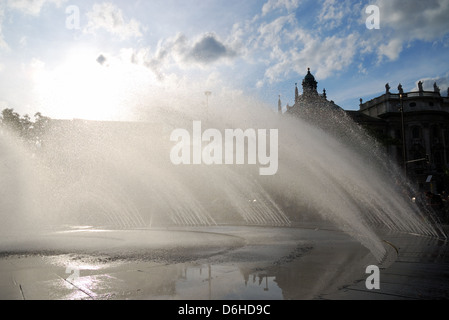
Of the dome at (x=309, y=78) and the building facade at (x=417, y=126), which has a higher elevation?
the dome at (x=309, y=78)

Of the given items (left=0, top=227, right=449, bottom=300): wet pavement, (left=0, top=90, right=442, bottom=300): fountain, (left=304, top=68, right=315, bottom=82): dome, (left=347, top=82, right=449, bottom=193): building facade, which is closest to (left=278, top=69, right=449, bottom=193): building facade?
(left=347, top=82, right=449, bottom=193): building facade

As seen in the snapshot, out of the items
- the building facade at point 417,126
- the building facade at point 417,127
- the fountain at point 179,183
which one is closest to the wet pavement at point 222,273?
the fountain at point 179,183

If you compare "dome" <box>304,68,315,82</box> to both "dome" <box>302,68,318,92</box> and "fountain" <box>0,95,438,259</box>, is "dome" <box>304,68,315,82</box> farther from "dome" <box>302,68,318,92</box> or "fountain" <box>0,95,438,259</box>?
"fountain" <box>0,95,438,259</box>

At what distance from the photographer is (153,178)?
34.2 meters

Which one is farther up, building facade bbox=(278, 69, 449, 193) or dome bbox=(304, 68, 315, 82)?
dome bbox=(304, 68, 315, 82)

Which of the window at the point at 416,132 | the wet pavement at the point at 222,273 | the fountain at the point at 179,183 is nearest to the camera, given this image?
the wet pavement at the point at 222,273

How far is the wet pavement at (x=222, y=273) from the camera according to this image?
15.8 feet

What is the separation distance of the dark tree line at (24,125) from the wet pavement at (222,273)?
36.4 m

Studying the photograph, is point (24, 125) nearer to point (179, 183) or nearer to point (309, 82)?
point (179, 183)

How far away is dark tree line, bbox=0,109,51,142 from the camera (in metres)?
41.3

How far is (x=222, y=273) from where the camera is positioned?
623 centimetres

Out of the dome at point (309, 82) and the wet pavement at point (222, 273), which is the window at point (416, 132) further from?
the wet pavement at point (222, 273)

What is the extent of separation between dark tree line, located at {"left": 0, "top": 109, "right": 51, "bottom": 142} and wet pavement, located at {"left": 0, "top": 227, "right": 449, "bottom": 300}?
36.4 metres
